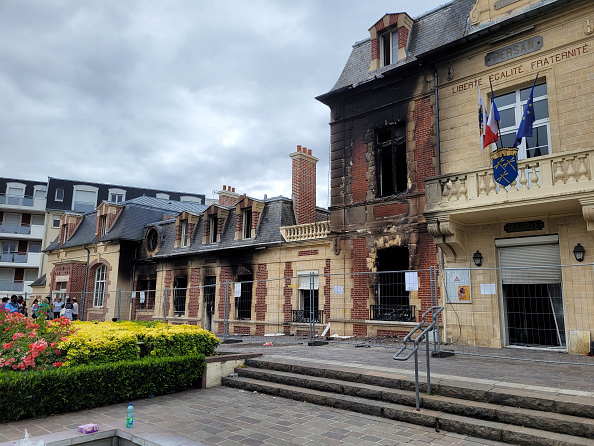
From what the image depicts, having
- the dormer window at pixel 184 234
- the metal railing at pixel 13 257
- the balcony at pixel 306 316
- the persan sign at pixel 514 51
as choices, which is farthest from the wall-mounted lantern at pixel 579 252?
the metal railing at pixel 13 257

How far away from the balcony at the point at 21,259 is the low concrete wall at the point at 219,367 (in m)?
37.2

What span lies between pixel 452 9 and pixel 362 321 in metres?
10.9

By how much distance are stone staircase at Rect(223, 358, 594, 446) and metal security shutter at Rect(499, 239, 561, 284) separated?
523 centimetres

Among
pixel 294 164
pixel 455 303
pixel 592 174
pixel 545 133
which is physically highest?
pixel 294 164

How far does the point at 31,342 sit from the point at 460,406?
714 cm

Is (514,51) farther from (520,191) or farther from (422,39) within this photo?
(520,191)

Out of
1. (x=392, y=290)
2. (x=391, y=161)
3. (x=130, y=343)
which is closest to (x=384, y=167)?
(x=391, y=161)

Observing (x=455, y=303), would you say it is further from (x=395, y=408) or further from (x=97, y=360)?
(x=97, y=360)

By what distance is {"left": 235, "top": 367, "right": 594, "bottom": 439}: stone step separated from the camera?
5.15 m

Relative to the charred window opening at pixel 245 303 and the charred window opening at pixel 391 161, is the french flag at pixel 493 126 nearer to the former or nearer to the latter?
the charred window opening at pixel 391 161

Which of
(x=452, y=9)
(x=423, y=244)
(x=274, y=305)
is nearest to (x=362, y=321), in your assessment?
Answer: (x=423, y=244)

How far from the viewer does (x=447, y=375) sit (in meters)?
7.22

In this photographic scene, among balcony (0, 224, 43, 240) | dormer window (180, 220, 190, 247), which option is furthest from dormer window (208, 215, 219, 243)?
balcony (0, 224, 43, 240)

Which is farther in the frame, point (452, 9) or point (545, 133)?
point (452, 9)
